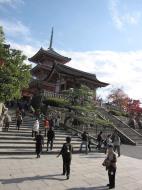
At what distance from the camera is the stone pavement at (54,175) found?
10.3m

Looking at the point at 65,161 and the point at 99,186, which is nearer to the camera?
the point at 99,186

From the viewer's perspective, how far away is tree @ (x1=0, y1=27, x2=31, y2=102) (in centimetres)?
2017

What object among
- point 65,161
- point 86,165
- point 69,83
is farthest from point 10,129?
point 69,83

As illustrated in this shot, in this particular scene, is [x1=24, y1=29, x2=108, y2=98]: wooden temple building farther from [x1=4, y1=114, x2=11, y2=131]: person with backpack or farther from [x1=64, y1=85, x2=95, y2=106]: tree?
[x1=4, y1=114, x2=11, y2=131]: person with backpack

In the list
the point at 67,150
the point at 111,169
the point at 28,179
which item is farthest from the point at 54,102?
the point at 111,169

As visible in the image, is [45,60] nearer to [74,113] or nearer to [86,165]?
[74,113]

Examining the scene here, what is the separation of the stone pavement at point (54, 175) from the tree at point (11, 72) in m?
5.58

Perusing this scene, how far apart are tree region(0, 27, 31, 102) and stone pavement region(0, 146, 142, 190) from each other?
5.58m

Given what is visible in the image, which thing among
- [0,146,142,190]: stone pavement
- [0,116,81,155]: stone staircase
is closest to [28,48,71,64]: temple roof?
[0,116,81,155]: stone staircase

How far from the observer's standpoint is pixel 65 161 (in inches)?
464

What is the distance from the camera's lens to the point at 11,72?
2062 centimetres

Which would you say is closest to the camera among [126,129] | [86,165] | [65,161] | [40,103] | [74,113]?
[65,161]

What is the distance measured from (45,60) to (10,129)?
34.0m

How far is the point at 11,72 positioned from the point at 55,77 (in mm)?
27269
